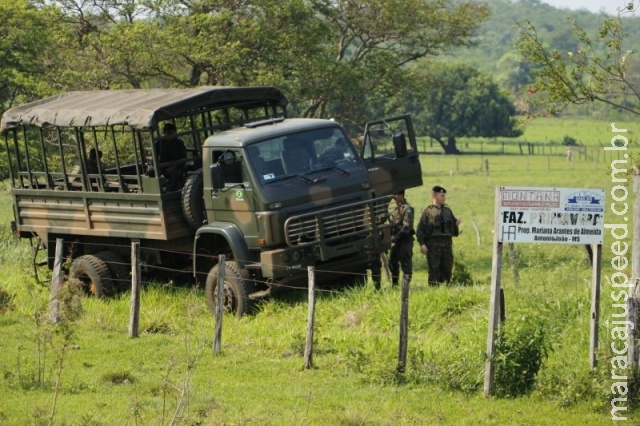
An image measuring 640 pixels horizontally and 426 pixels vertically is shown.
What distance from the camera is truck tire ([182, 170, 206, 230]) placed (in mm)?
16172

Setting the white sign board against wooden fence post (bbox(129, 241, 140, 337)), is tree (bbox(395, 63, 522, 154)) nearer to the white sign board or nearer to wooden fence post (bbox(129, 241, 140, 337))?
wooden fence post (bbox(129, 241, 140, 337))

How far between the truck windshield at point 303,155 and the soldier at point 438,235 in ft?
4.60

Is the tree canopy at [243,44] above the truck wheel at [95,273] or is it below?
above

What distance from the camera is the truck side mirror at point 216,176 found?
612 inches

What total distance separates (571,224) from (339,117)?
18.6 meters

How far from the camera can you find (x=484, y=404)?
35.8 feet

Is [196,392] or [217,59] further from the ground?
[217,59]

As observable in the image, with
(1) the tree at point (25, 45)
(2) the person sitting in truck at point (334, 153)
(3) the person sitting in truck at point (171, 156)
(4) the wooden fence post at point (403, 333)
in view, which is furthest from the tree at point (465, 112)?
(4) the wooden fence post at point (403, 333)

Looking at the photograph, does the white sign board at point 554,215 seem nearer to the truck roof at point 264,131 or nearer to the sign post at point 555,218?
the sign post at point 555,218

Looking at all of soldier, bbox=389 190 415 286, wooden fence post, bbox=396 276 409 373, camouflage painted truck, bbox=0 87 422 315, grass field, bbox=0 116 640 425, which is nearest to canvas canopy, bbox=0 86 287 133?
camouflage painted truck, bbox=0 87 422 315

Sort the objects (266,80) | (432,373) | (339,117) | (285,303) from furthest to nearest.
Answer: (339,117) → (266,80) → (285,303) → (432,373)

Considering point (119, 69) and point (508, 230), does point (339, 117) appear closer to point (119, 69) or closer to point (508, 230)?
point (119, 69)

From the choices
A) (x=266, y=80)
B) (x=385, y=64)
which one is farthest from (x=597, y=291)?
(x=385, y=64)

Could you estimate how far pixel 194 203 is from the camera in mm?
16172
